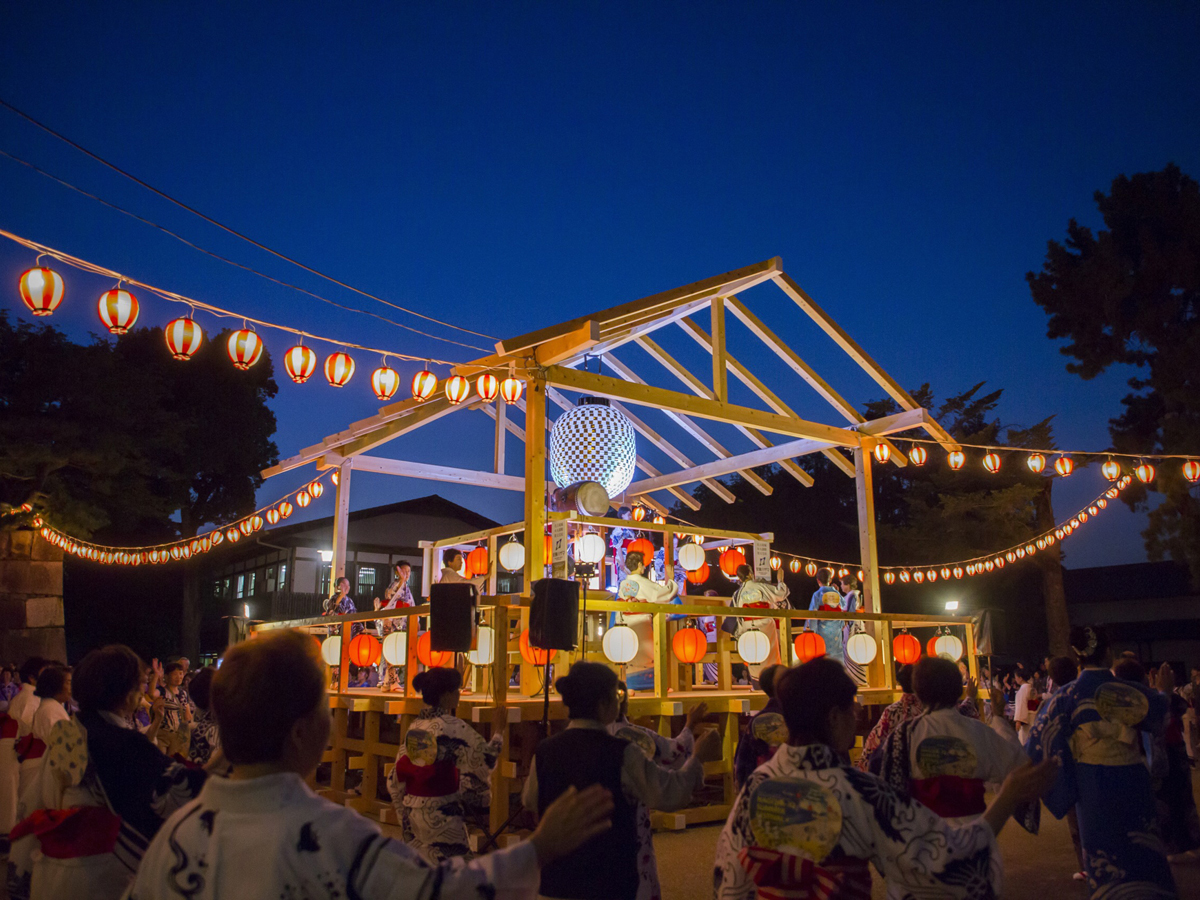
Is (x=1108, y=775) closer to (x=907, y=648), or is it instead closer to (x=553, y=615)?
(x=553, y=615)

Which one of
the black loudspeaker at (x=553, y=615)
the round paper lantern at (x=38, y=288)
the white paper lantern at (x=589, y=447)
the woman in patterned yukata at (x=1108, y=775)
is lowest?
the woman in patterned yukata at (x=1108, y=775)

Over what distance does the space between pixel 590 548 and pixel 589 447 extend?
1226mm

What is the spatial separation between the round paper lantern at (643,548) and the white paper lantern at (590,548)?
77 centimetres

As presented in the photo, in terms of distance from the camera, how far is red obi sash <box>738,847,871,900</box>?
94.0 inches

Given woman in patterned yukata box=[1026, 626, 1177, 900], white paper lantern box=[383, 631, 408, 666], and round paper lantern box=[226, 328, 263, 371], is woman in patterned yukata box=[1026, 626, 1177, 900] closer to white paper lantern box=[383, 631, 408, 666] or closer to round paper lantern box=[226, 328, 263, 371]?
white paper lantern box=[383, 631, 408, 666]

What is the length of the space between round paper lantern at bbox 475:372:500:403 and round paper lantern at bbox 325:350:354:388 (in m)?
1.28

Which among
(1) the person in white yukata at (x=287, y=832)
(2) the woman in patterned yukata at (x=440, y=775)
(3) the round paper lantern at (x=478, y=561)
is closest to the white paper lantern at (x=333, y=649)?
(3) the round paper lantern at (x=478, y=561)

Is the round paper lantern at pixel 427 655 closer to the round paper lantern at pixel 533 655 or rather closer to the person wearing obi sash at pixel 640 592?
the round paper lantern at pixel 533 655

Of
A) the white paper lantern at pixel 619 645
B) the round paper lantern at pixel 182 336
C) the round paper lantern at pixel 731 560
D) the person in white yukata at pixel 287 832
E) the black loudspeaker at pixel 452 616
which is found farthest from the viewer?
the round paper lantern at pixel 731 560

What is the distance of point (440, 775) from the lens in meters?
4.40

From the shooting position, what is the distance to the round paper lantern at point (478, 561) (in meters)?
10.6

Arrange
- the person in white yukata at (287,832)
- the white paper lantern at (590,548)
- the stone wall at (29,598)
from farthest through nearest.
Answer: the stone wall at (29,598) → the white paper lantern at (590,548) → the person in white yukata at (287,832)

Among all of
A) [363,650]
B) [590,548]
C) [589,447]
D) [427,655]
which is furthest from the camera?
[589,447]

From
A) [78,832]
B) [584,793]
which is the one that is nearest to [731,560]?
[78,832]
